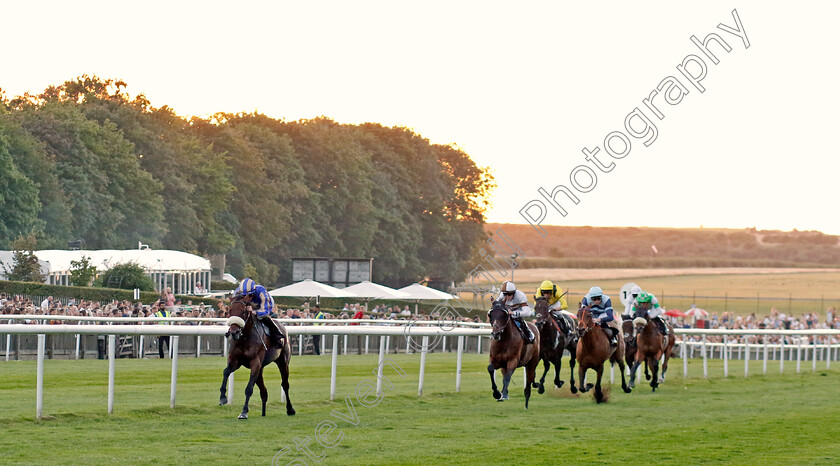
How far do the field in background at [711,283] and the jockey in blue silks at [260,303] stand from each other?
60062mm

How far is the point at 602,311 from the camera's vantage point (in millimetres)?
15102

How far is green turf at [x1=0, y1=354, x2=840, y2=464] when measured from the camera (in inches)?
368

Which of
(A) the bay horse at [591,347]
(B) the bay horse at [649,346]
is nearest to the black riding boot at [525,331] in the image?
(A) the bay horse at [591,347]

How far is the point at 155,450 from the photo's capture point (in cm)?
Answer: 911

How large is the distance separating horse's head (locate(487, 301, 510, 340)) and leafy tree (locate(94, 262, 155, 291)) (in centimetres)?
2235

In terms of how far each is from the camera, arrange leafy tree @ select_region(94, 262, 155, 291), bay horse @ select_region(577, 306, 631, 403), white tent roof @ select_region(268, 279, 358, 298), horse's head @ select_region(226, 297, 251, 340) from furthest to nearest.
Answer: leafy tree @ select_region(94, 262, 155, 291) → white tent roof @ select_region(268, 279, 358, 298) → bay horse @ select_region(577, 306, 631, 403) → horse's head @ select_region(226, 297, 251, 340)

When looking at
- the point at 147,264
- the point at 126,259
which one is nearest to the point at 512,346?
the point at 147,264

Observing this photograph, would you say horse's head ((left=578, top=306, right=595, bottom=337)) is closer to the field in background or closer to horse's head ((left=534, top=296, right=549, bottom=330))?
horse's head ((left=534, top=296, right=549, bottom=330))

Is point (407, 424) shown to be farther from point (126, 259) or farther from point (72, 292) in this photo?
point (126, 259)

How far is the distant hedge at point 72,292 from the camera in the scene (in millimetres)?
29953

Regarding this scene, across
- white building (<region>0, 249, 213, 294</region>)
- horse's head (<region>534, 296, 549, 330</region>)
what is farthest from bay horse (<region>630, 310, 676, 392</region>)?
white building (<region>0, 249, 213, 294</region>)

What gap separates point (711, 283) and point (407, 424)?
85.0 m

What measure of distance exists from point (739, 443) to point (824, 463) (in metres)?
1.38

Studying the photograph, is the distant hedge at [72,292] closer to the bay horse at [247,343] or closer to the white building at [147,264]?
the white building at [147,264]
